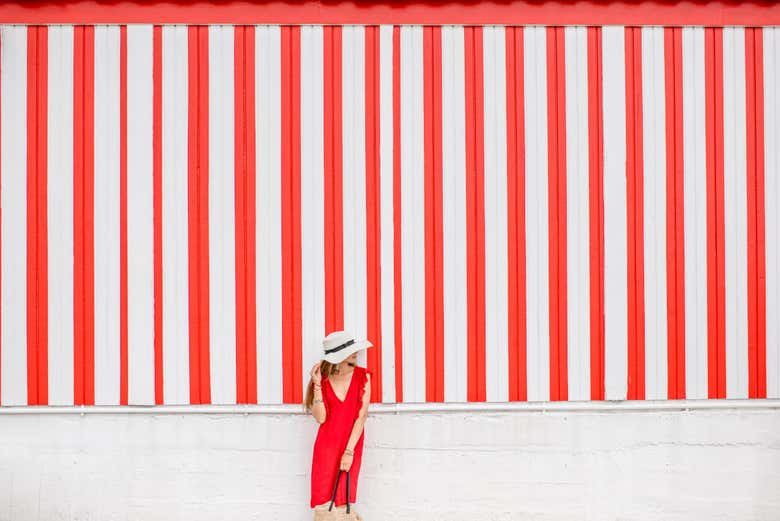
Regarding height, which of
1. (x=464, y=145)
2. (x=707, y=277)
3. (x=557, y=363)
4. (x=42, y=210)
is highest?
(x=464, y=145)

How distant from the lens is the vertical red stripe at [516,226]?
613cm

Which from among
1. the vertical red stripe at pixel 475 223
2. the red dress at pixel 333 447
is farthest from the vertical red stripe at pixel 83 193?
the vertical red stripe at pixel 475 223

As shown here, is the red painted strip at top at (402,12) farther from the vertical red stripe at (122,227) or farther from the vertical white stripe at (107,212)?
the vertical red stripe at (122,227)

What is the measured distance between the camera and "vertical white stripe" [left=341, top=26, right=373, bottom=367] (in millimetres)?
6094

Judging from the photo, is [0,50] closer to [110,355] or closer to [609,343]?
[110,355]

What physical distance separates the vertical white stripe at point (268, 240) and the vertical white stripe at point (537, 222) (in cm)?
175

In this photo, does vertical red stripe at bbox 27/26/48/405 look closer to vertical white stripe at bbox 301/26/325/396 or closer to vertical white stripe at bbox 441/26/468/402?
vertical white stripe at bbox 301/26/325/396

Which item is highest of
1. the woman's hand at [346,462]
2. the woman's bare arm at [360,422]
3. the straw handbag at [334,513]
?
the woman's bare arm at [360,422]

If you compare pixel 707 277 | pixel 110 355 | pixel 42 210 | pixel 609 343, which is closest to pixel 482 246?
pixel 609 343

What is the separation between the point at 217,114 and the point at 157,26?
799 millimetres

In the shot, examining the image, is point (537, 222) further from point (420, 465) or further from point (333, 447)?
point (333, 447)

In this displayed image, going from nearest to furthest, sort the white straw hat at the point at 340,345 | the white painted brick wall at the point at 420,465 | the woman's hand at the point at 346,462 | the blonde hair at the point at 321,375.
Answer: the woman's hand at the point at 346,462, the white straw hat at the point at 340,345, the blonde hair at the point at 321,375, the white painted brick wall at the point at 420,465

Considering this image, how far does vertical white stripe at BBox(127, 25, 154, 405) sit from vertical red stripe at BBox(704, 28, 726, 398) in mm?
4166

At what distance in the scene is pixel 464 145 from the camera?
6.14 meters
